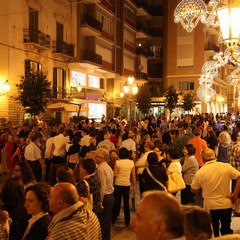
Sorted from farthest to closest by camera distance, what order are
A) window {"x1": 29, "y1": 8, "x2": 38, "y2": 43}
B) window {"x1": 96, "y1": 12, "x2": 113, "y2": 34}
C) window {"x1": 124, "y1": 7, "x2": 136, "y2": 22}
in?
window {"x1": 124, "y1": 7, "x2": 136, "y2": 22} < window {"x1": 96, "y1": 12, "x2": 113, "y2": 34} < window {"x1": 29, "y1": 8, "x2": 38, "y2": 43}

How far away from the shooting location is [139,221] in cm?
252

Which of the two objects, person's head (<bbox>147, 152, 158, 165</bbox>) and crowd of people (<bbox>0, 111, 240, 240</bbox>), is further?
person's head (<bbox>147, 152, 158, 165</bbox>)

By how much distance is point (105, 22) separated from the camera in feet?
123

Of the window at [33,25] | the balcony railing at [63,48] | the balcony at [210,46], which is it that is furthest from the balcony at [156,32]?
the window at [33,25]

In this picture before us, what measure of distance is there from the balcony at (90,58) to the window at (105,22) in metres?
4.17

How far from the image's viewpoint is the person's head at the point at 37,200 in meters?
4.10

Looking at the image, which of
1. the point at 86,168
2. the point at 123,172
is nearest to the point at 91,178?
the point at 86,168

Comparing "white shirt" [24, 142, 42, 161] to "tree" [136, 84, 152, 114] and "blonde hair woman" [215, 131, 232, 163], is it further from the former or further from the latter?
"tree" [136, 84, 152, 114]

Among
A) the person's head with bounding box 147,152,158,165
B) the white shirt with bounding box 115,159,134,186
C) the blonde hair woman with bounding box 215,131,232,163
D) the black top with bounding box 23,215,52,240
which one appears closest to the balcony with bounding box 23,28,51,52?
the blonde hair woman with bounding box 215,131,232,163

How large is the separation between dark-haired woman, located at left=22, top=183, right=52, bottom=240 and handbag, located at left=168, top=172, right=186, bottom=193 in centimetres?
374

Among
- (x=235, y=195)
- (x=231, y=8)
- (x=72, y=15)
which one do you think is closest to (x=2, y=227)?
(x=235, y=195)

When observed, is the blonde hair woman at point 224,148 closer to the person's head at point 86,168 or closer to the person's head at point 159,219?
the person's head at point 86,168

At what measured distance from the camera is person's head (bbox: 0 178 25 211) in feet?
15.8

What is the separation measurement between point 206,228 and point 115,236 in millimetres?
4862
